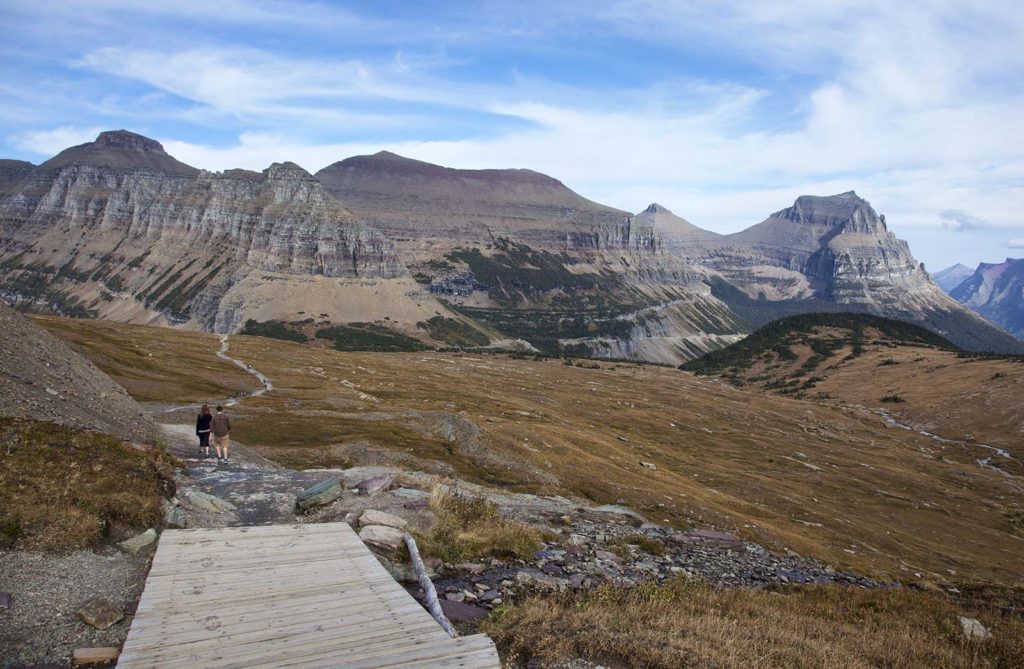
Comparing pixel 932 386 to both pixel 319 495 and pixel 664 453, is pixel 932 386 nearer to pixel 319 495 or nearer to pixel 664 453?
pixel 664 453

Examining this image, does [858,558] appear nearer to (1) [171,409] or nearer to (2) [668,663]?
(2) [668,663]

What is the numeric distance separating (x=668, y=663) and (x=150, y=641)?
1064 centimetres

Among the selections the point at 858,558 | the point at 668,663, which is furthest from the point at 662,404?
the point at 668,663

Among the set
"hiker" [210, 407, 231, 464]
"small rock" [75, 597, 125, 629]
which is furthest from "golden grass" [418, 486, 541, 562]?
"hiker" [210, 407, 231, 464]

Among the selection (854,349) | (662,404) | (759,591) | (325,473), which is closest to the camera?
(759,591)

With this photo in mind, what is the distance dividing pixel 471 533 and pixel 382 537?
3.61 meters

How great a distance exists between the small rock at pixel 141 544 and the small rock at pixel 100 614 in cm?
299

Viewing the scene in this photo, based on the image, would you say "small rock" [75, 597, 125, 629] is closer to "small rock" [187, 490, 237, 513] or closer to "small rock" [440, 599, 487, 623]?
"small rock" [187, 490, 237, 513]

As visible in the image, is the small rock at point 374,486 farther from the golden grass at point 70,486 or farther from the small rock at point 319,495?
the golden grass at point 70,486

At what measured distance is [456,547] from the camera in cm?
2069

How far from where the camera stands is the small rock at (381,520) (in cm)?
2104

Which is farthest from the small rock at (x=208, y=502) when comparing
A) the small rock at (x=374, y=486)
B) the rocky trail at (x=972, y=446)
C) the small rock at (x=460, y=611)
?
the rocky trail at (x=972, y=446)

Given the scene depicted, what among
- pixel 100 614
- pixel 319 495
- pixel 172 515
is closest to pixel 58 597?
pixel 100 614

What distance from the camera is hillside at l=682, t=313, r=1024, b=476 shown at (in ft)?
371
